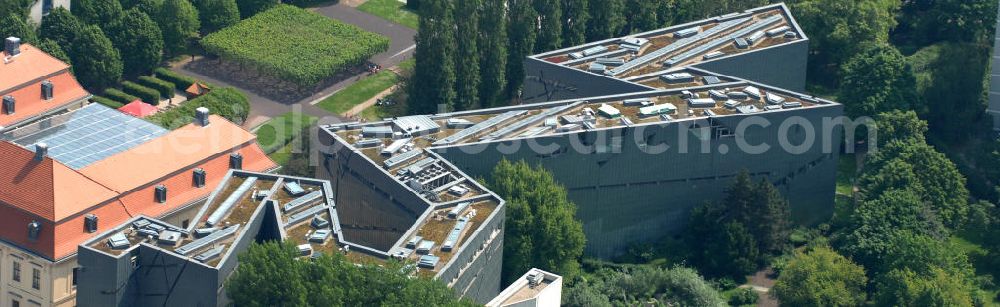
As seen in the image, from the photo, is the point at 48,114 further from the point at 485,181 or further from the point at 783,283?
the point at 783,283

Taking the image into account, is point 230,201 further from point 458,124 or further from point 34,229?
point 458,124

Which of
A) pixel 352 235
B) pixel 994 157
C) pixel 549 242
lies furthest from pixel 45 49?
pixel 994 157

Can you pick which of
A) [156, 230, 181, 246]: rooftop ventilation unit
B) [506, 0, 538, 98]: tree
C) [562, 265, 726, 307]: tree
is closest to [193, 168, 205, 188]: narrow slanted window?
[156, 230, 181, 246]: rooftop ventilation unit

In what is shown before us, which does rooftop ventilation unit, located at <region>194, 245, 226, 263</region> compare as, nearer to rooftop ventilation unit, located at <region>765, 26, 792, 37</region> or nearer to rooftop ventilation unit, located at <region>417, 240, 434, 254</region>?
rooftop ventilation unit, located at <region>417, 240, 434, 254</region>

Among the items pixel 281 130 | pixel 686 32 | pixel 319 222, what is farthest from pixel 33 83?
pixel 686 32

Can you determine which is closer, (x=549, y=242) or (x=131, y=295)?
(x=131, y=295)

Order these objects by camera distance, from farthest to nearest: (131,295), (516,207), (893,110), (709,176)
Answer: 1. (893,110)
2. (709,176)
3. (516,207)
4. (131,295)

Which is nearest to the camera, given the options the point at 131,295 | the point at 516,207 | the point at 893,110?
the point at 131,295
